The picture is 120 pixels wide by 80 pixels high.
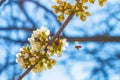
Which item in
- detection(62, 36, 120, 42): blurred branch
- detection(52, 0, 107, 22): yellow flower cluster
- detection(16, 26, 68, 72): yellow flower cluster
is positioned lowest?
detection(62, 36, 120, 42): blurred branch

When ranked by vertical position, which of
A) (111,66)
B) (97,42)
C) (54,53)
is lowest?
(111,66)

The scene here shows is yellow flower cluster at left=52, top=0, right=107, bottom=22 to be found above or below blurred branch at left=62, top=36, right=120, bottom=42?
above

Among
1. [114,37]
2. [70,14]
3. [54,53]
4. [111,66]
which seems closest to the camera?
[70,14]

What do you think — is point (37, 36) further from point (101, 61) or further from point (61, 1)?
point (101, 61)

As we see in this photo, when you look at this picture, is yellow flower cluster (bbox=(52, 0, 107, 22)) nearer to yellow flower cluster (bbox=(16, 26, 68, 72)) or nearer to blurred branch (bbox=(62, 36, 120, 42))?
yellow flower cluster (bbox=(16, 26, 68, 72))

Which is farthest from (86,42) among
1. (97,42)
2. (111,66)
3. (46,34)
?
(46,34)

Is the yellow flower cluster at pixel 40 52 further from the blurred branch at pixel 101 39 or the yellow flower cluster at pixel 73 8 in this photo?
the blurred branch at pixel 101 39

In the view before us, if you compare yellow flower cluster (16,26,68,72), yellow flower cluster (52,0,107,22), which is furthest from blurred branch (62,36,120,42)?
yellow flower cluster (52,0,107,22)

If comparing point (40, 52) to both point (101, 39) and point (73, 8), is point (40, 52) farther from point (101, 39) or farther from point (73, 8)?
point (101, 39)

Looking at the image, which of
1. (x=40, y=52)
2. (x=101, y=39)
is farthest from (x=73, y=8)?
(x=101, y=39)
